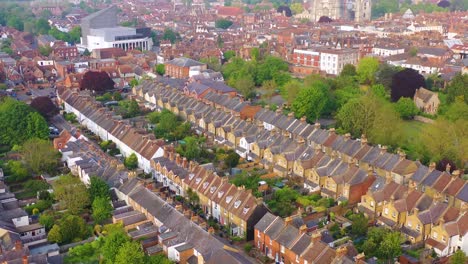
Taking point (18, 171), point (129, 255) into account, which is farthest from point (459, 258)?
point (18, 171)

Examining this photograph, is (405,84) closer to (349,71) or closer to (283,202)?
(349,71)

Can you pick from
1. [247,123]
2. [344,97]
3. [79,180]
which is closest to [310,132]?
[247,123]

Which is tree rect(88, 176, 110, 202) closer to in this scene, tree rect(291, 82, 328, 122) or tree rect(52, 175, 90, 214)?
tree rect(52, 175, 90, 214)

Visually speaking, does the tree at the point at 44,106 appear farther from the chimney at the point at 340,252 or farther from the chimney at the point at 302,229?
the chimney at the point at 340,252

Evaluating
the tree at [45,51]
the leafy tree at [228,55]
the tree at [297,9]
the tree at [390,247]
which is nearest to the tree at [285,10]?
the tree at [297,9]

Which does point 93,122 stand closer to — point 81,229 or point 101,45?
point 81,229

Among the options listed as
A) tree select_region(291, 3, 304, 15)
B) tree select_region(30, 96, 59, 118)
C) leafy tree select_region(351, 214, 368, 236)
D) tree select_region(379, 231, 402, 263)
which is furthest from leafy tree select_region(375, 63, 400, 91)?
tree select_region(291, 3, 304, 15)

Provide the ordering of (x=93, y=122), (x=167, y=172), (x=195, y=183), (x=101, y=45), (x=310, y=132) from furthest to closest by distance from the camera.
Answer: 1. (x=101, y=45)
2. (x=93, y=122)
3. (x=310, y=132)
4. (x=167, y=172)
5. (x=195, y=183)
